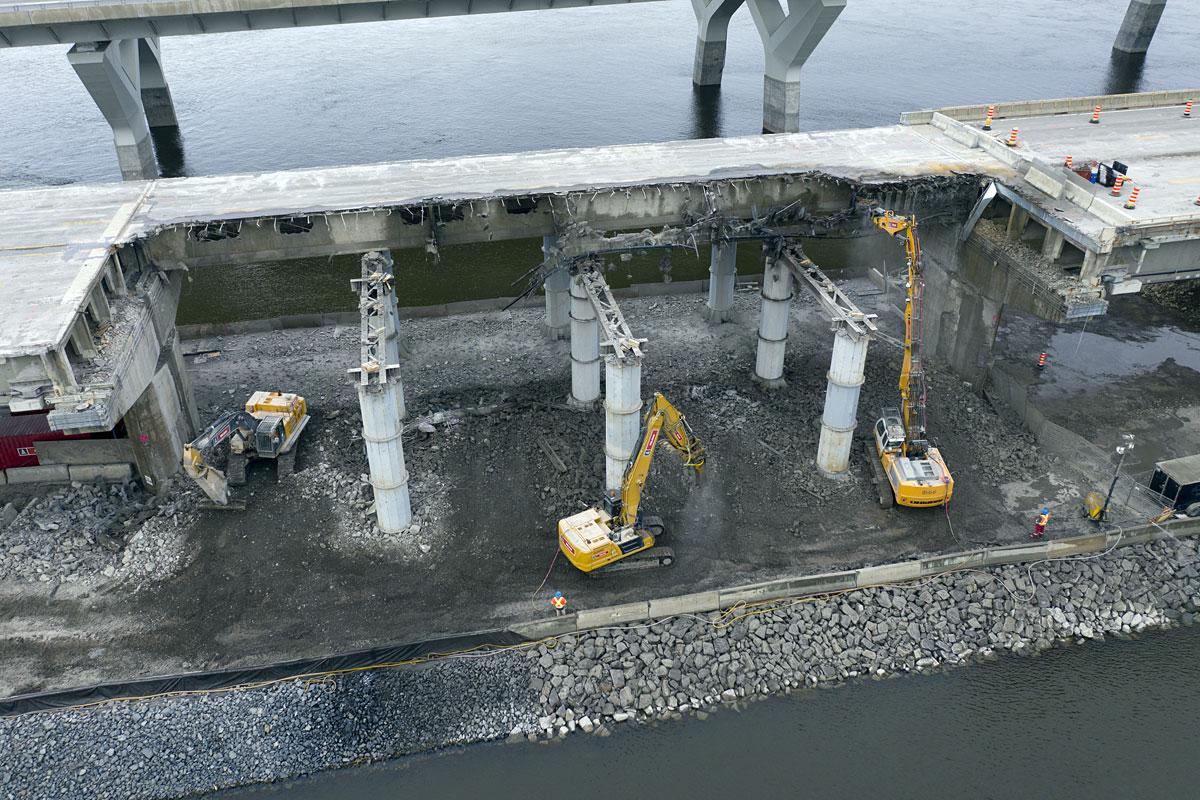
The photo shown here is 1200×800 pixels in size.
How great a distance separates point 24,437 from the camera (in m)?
31.9

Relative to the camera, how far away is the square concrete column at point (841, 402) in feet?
101

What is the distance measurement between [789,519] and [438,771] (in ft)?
47.9

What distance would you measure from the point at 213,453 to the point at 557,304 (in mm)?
16447

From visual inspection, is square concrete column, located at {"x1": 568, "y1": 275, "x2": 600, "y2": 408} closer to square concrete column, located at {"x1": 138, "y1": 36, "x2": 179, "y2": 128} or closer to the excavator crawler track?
the excavator crawler track

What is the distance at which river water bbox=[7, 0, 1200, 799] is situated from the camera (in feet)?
81.0

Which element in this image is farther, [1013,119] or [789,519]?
[1013,119]

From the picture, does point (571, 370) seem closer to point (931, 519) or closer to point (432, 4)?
point (931, 519)

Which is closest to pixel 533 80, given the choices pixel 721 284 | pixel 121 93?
pixel 121 93

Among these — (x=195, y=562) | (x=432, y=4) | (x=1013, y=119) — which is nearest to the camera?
(x=195, y=562)

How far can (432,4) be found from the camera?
196 feet

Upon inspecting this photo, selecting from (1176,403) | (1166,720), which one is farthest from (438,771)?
(1176,403)

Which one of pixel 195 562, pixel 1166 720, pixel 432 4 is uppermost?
pixel 432 4

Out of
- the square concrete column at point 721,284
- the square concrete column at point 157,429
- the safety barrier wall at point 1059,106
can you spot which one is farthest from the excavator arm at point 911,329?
the square concrete column at point 157,429

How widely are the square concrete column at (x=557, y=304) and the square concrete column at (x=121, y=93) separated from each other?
3925 cm
